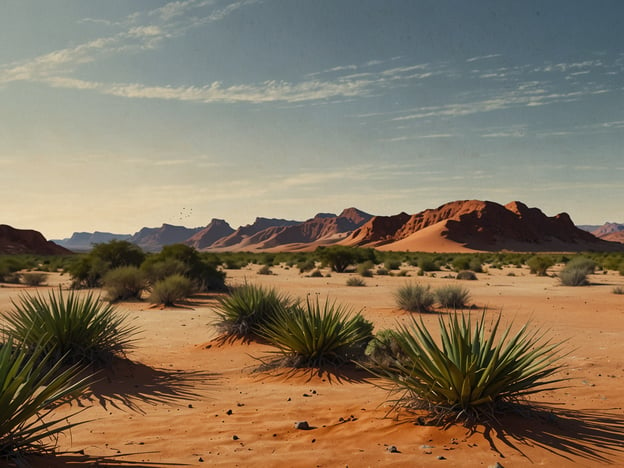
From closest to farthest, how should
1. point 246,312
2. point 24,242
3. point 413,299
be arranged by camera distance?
1. point 246,312
2. point 413,299
3. point 24,242

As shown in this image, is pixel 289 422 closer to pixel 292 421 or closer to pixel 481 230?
pixel 292 421

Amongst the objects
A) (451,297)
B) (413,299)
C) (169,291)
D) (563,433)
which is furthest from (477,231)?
(563,433)

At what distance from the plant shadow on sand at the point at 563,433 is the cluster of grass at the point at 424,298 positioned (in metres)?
11.5

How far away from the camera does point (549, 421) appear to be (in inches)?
229

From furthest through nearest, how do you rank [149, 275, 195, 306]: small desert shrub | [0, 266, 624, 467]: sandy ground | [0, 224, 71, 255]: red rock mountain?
[0, 224, 71, 255]: red rock mountain → [149, 275, 195, 306]: small desert shrub → [0, 266, 624, 467]: sandy ground

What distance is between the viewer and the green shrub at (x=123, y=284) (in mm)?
21984

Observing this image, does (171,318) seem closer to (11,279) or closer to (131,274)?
(131,274)

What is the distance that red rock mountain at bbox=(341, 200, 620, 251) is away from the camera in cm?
12219

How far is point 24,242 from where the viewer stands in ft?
359

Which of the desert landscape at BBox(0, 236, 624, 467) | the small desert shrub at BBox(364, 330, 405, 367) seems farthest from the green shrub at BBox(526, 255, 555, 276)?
the small desert shrub at BBox(364, 330, 405, 367)

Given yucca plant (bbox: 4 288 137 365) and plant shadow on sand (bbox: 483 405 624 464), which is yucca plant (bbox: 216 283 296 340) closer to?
yucca plant (bbox: 4 288 137 365)

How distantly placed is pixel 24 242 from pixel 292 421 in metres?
119

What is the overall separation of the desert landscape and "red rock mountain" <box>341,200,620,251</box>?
108 meters

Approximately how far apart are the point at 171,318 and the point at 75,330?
811 cm
